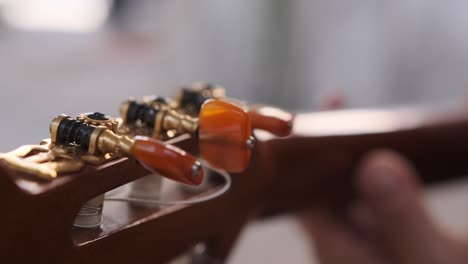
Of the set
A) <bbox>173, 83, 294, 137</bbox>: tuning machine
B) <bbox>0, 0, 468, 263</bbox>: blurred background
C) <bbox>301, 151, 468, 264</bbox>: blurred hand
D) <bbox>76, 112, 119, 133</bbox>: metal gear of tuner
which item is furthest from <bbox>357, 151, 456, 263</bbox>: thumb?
<bbox>0, 0, 468, 263</bbox>: blurred background

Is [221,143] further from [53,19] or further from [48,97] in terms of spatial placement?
[53,19]

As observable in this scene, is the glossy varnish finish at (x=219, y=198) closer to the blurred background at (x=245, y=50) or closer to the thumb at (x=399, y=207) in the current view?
the thumb at (x=399, y=207)

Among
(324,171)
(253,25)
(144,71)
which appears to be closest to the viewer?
(324,171)

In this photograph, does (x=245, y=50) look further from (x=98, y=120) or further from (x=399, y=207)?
(x=98, y=120)

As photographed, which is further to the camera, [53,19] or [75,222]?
[53,19]

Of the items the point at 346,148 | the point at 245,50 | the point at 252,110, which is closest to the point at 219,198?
the point at 252,110

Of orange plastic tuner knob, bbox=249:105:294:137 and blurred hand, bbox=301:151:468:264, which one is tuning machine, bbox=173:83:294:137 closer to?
orange plastic tuner knob, bbox=249:105:294:137

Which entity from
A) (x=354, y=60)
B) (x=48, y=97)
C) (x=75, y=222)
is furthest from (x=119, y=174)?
(x=354, y=60)
